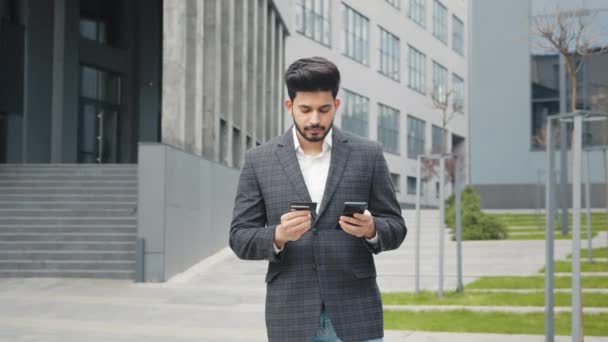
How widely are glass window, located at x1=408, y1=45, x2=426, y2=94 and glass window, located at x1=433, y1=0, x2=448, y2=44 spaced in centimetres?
306

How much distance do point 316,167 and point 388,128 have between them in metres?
54.7

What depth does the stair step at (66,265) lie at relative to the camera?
18.1 metres

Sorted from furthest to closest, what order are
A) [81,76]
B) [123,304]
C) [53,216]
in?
1. [81,76]
2. [53,216]
3. [123,304]

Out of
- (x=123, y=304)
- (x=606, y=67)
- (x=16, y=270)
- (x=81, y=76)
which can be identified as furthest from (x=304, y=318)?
(x=606, y=67)

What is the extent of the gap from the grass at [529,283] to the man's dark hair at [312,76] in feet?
41.2

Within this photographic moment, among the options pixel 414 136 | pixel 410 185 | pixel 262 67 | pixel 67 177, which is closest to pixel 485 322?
pixel 67 177

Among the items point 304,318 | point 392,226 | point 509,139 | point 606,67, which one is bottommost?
point 304,318

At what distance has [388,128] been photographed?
5788 cm

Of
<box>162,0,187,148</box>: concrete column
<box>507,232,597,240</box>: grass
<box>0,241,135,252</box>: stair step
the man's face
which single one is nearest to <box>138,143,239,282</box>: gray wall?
<box>162,0,187,148</box>: concrete column

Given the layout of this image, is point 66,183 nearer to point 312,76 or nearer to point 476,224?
point 476,224

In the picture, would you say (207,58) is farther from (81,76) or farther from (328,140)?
(328,140)

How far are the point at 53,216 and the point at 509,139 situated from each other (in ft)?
82.5

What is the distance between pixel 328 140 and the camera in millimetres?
3553

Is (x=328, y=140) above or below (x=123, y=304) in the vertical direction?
above
